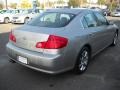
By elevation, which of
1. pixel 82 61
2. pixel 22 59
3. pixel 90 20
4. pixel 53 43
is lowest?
pixel 82 61

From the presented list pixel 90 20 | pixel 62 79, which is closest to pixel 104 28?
pixel 90 20

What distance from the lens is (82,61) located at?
493 centimetres

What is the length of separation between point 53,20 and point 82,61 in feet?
4.15

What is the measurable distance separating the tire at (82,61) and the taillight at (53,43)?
0.77 meters

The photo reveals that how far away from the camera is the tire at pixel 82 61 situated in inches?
185

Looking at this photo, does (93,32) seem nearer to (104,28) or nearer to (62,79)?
(104,28)

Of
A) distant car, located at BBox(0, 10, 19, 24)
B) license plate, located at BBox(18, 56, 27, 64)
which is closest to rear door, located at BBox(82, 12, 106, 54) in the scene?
license plate, located at BBox(18, 56, 27, 64)

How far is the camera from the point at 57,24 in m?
4.73

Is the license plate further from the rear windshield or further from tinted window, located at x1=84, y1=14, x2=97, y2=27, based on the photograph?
tinted window, located at x1=84, y1=14, x2=97, y2=27

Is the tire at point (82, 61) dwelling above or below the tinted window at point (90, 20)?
below

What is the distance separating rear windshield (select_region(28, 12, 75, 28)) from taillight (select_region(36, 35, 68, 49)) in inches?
24.7

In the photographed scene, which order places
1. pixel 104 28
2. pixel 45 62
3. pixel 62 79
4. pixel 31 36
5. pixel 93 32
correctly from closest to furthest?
1. pixel 45 62
2. pixel 31 36
3. pixel 62 79
4. pixel 93 32
5. pixel 104 28

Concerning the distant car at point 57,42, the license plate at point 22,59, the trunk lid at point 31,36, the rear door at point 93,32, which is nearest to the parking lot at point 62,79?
the distant car at point 57,42

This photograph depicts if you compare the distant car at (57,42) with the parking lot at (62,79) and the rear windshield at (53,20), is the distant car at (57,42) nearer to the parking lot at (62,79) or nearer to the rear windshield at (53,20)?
the rear windshield at (53,20)
